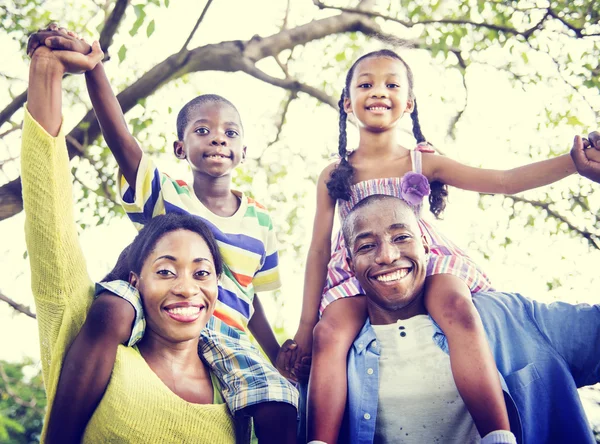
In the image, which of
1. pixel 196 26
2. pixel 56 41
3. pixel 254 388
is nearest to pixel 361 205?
pixel 254 388

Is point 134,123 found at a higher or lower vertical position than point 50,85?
higher

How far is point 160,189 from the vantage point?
2.82m

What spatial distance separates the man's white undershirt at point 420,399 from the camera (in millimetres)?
2297

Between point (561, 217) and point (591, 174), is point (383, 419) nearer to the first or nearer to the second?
point (591, 174)

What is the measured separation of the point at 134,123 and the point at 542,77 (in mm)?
2876

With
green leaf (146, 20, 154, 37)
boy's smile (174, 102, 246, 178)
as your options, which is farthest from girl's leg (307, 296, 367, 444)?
green leaf (146, 20, 154, 37)

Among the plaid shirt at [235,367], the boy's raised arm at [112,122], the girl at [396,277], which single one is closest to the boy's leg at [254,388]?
the plaid shirt at [235,367]

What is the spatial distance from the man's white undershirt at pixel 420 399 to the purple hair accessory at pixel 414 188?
68 cm

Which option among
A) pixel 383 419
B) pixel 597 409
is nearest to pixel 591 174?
pixel 383 419

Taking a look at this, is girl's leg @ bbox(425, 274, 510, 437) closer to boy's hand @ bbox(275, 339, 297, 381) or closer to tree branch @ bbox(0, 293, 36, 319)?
boy's hand @ bbox(275, 339, 297, 381)

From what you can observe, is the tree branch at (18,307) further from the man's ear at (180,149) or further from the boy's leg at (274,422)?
the boy's leg at (274,422)

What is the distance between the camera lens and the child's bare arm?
302 cm

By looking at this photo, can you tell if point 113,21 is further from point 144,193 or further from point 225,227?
point 225,227

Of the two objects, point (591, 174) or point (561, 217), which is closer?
point (591, 174)
